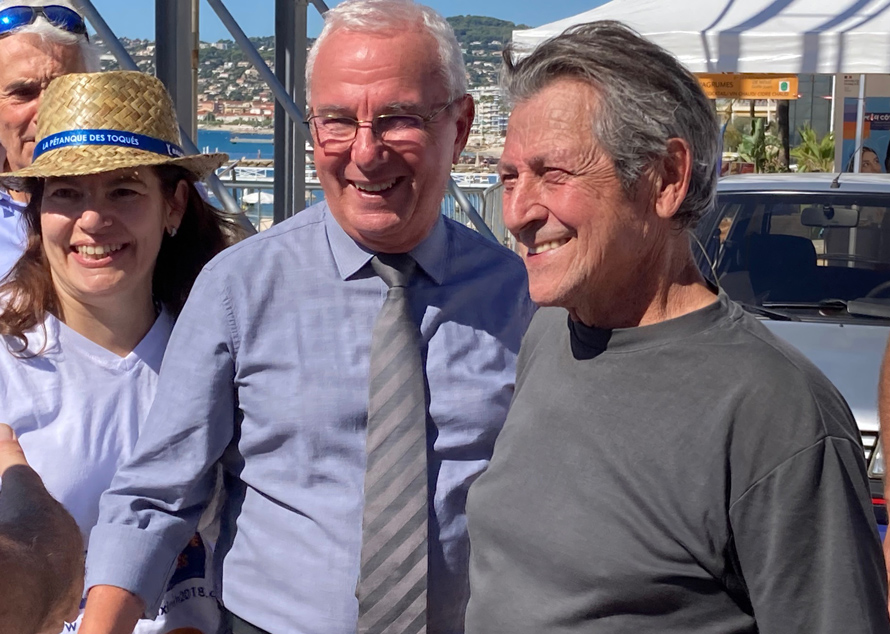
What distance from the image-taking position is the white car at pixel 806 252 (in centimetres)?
447

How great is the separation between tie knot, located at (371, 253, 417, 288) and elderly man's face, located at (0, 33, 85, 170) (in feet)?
4.01

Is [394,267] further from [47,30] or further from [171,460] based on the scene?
[47,30]

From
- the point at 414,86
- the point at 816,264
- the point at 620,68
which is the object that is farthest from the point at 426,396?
the point at 816,264

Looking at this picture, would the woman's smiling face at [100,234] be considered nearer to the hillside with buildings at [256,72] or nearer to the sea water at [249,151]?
the sea water at [249,151]

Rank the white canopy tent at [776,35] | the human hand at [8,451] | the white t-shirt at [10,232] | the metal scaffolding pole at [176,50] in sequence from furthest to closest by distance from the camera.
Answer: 1. the white canopy tent at [776,35]
2. the metal scaffolding pole at [176,50]
3. the white t-shirt at [10,232]
4. the human hand at [8,451]

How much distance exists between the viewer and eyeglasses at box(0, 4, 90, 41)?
2.78 meters

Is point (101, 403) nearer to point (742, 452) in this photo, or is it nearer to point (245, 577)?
point (245, 577)

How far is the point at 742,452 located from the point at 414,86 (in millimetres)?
1030

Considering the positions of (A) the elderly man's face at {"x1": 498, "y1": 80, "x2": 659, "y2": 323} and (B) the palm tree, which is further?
(B) the palm tree

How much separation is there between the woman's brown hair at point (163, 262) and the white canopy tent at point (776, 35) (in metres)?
5.20

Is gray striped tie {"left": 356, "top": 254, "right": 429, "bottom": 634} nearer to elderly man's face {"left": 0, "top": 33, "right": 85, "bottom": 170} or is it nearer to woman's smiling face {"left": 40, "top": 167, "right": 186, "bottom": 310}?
woman's smiling face {"left": 40, "top": 167, "right": 186, "bottom": 310}

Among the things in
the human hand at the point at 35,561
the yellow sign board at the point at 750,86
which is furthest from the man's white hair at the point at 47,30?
the yellow sign board at the point at 750,86

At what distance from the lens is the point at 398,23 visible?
208 cm

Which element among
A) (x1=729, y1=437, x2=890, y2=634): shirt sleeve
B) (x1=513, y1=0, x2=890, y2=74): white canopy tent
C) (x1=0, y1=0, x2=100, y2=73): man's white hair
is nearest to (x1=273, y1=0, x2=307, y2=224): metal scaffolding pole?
(x1=513, y1=0, x2=890, y2=74): white canopy tent
